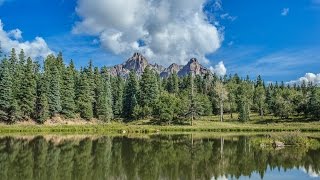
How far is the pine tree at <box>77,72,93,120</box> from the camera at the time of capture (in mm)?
119500

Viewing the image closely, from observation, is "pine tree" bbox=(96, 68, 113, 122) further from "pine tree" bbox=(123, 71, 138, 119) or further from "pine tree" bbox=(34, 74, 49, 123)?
"pine tree" bbox=(34, 74, 49, 123)

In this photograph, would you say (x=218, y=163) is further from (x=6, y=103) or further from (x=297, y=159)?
(x=6, y=103)

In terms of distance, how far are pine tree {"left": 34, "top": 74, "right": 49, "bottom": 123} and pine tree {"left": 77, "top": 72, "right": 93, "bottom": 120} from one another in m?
12.8

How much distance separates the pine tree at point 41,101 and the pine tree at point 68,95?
6.90m

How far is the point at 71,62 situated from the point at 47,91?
2706 cm

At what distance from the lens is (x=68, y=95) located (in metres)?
117

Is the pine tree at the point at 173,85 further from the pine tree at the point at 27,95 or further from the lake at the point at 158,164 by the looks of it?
the lake at the point at 158,164

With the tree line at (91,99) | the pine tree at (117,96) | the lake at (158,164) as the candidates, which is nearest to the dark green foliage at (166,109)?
the tree line at (91,99)

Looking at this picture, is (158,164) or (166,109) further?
(166,109)

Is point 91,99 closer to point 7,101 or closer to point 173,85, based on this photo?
point 7,101

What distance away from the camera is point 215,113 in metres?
157

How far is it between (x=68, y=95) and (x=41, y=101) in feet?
→ 38.8

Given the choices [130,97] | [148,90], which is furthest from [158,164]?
[130,97]

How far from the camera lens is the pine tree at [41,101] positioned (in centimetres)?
10525
